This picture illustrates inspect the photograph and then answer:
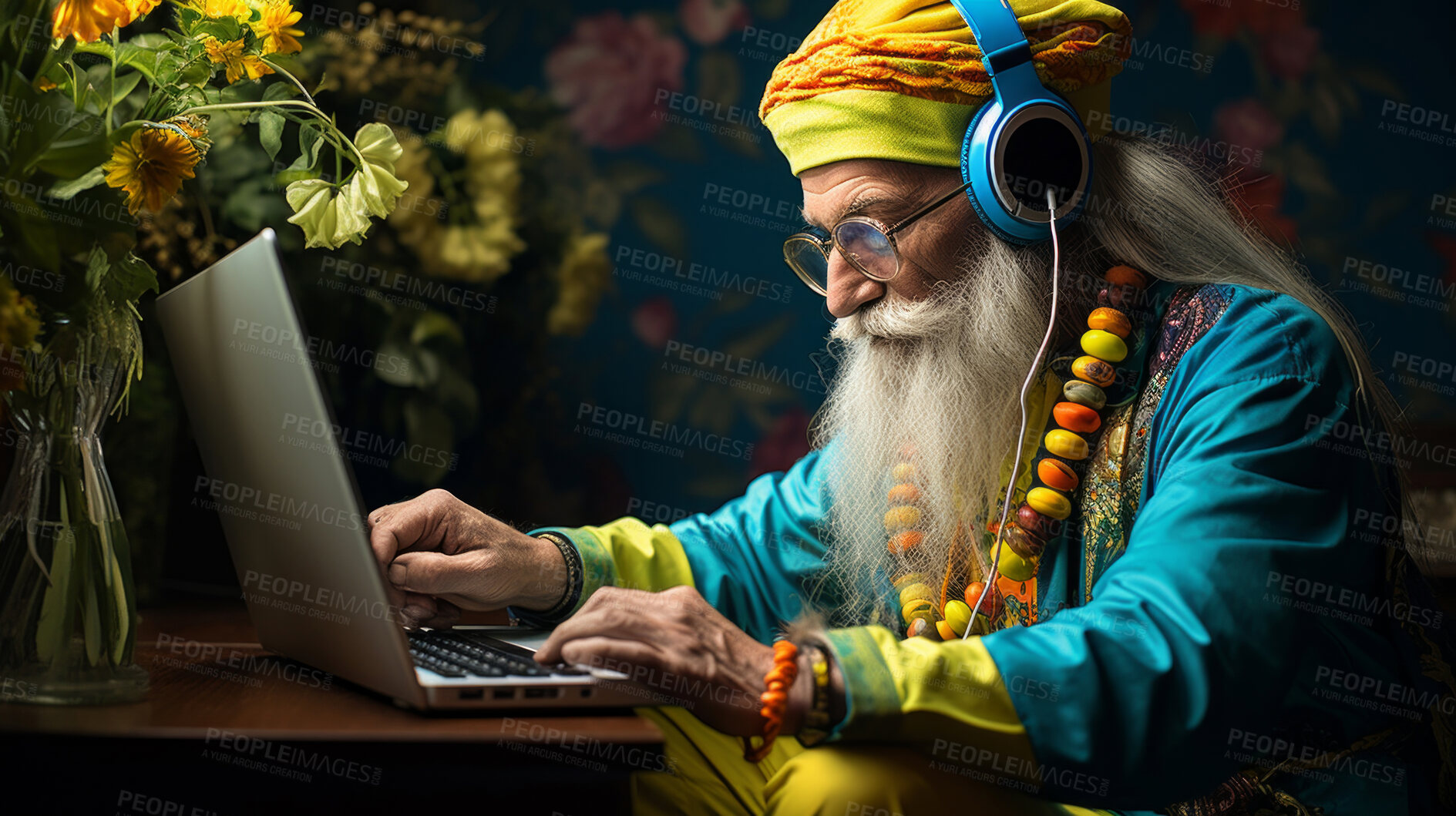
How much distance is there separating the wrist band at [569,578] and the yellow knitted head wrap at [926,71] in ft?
1.72

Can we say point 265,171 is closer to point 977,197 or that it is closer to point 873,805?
point 977,197

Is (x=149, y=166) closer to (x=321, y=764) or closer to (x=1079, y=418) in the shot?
(x=321, y=764)

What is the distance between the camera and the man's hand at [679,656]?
729mm

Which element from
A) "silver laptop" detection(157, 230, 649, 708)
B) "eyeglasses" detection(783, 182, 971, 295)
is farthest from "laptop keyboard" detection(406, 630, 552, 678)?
"eyeglasses" detection(783, 182, 971, 295)

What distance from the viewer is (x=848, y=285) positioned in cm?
125

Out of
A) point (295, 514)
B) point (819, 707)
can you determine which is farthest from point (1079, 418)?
point (295, 514)

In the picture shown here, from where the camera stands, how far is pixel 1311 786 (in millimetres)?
967

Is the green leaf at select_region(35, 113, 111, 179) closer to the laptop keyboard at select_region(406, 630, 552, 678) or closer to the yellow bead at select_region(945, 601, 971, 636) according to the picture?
the laptop keyboard at select_region(406, 630, 552, 678)

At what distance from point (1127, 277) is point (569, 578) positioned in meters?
0.68

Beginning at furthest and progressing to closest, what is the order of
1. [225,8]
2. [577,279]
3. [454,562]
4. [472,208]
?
1. [577,279]
2. [472,208]
3. [454,562]
4. [225,8]

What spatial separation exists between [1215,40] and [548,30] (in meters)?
1.54

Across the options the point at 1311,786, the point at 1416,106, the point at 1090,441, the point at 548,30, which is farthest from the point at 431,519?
the point at 1416,106

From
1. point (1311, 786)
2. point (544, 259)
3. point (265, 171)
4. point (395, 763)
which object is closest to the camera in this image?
point (395, 763)

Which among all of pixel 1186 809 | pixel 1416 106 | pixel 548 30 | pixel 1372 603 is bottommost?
pixel 1186 809
